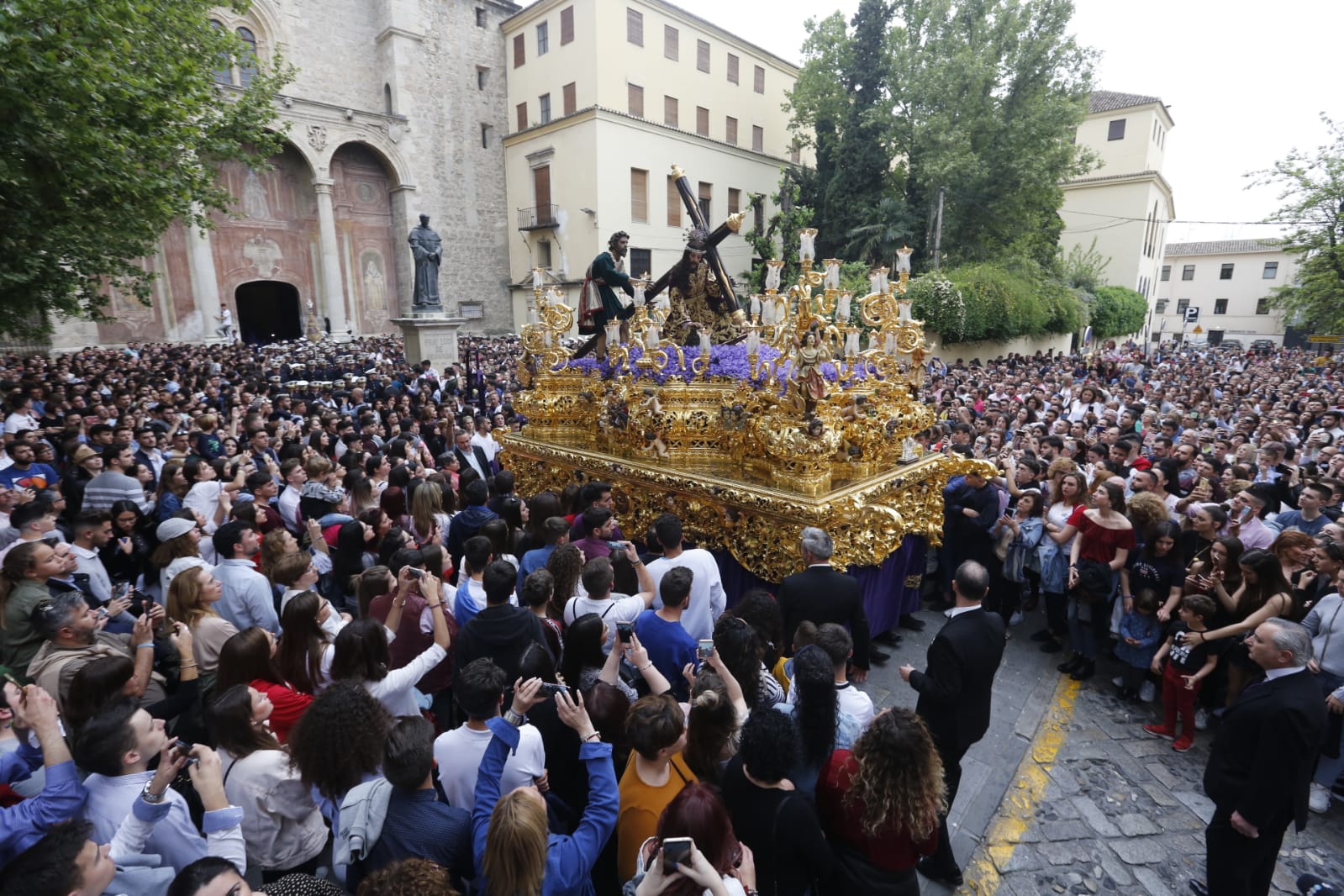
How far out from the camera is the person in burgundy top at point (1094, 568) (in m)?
5.20

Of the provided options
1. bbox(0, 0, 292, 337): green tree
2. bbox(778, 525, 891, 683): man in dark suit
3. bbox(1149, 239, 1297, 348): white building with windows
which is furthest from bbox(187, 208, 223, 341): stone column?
bbox(1149, 239, 1297, 348): white building with windows

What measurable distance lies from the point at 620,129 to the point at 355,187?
41.0 feet

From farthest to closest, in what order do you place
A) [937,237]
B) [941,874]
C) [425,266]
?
[937,237] < [425,266] < [941,874]

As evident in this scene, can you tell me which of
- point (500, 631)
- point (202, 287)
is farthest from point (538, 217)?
point (500, 631)

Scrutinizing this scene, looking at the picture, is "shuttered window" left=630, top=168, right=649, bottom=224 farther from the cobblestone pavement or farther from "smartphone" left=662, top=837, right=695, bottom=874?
"smartphone" left=662, top=837, right=695, bottom=874

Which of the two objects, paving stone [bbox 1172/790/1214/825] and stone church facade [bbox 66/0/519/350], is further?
stone church facade [bbox 66/0/519/350]

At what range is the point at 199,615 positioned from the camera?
11.8 feet

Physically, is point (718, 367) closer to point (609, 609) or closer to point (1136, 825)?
point (609, 609)

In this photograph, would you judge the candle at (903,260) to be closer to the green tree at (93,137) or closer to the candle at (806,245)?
the candle at (806,245)

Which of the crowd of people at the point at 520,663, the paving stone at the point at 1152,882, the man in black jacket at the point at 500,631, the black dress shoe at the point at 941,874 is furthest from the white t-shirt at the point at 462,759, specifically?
the paving stone at the point at 1152,882

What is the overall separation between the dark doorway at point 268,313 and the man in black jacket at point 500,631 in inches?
1235

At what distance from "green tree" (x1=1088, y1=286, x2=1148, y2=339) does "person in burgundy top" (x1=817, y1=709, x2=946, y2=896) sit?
36.1 m

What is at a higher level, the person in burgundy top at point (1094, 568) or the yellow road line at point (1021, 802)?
the person in burgundy top at point (1094, 568)

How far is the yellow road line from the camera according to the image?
3.65 m
